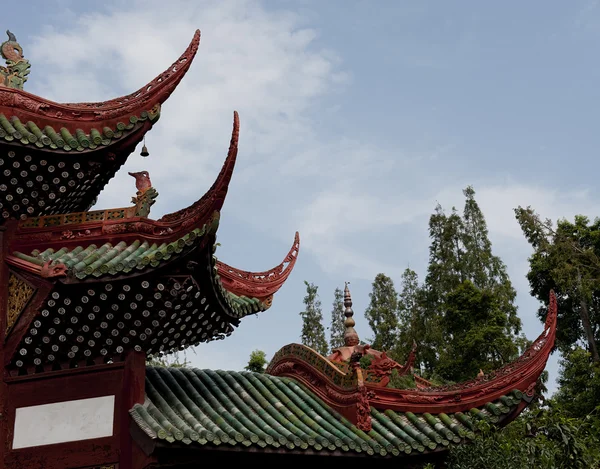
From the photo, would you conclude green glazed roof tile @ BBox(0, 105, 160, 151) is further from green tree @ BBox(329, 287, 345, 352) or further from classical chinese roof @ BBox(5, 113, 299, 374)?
green tree @ BBox(329, 287, 345, 352)

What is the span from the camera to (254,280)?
41.6 feet

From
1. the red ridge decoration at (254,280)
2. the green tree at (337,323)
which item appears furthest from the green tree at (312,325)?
the red ridge decoration at (254,280)

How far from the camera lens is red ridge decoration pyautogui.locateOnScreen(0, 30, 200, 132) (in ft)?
34.6

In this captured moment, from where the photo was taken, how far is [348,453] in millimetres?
9844

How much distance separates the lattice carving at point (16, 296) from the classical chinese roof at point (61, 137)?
2.87 ft

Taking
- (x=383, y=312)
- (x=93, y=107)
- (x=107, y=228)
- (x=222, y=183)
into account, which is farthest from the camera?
(x=383, y=312)

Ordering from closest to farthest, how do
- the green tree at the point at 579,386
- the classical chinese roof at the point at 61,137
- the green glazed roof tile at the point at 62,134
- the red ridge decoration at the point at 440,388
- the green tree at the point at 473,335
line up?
the green glazed roof tile at the point at 62,134, the classical chinese roof at the point at 61,137, the red ridge decoration at the point at 440,388, the green tree at the point at 579,386, the green tree at the point at 473,335

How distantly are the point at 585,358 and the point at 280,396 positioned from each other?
21.0 metres

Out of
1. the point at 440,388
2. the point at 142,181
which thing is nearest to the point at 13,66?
the point at 142,181

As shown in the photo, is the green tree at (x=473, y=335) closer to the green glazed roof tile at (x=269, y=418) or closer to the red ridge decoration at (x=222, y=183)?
the green glazed roof tile at (x=269, y=418)

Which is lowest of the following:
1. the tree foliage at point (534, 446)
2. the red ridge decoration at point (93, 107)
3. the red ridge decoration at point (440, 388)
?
the tree foliage at point (534, 446)

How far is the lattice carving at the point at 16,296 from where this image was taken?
966 cm

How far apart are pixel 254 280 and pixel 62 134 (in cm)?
370

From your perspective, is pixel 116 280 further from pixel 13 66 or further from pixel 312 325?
pixel 312 325
